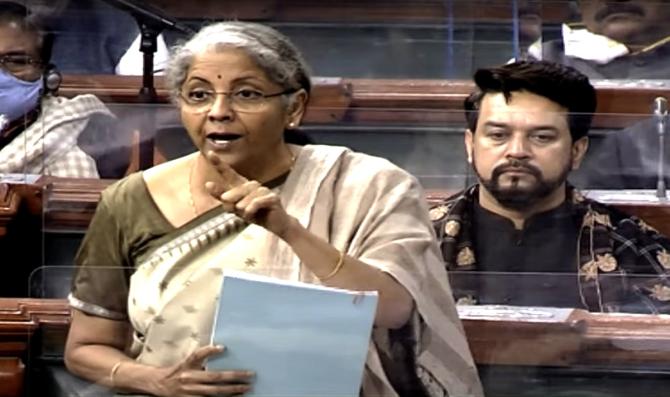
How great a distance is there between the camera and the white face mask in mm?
2516

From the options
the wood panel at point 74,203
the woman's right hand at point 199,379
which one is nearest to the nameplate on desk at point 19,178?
the wood panel at point 74,203

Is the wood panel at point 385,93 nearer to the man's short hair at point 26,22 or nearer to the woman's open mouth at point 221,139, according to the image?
the man's short hair at point 26,22

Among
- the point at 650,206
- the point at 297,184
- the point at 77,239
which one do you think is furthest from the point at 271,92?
the point at 650,206

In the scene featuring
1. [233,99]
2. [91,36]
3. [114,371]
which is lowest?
[114,371]

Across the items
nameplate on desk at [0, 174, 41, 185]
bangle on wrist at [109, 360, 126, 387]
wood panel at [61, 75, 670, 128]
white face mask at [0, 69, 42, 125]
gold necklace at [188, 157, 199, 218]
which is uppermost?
gold necklace at [188, 157, 199, 218]

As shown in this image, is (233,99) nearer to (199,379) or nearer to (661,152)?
(199,379)

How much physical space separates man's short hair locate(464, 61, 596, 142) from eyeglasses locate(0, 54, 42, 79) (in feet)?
2.43

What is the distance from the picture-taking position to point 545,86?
212 centimetres

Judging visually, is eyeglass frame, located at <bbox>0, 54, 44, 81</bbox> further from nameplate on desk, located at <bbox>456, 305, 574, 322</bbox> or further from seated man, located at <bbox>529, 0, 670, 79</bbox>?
nameplate on desk, located at <bbox>456, 305, 574, 322</bbox>

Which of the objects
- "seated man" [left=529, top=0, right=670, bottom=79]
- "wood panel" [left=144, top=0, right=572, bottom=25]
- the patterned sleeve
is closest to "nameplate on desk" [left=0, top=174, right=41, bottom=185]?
the patterned sleeve

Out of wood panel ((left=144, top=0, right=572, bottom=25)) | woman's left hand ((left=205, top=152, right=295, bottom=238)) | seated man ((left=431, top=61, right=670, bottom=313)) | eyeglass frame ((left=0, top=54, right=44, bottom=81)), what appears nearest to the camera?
woman's left hand ((left=205, top=152, right=295, bottom=238))

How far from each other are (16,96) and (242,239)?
92 cm

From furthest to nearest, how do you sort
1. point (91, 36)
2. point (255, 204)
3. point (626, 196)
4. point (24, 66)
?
point (91, 36) < point (24, 66) < point (626, 196) < point (255, 204)

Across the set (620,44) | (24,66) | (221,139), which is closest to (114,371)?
(221,139)
